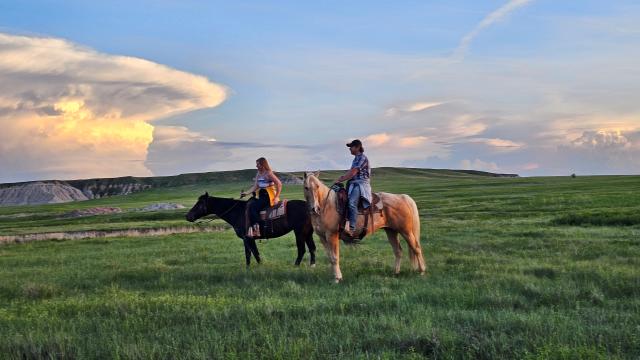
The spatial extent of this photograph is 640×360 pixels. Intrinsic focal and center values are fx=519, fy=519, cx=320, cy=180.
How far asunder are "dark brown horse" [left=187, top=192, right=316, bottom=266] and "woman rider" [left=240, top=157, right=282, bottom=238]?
41cm

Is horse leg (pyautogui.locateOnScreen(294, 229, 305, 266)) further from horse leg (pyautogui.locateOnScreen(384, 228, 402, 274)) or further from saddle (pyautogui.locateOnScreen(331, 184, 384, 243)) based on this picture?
horse leg (pyautogui.locateOnScreen(384, 228, 402, 274))

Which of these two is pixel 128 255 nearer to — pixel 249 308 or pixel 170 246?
pixel 170 246

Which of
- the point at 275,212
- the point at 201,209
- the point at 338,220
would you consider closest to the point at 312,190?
the point at 338,220

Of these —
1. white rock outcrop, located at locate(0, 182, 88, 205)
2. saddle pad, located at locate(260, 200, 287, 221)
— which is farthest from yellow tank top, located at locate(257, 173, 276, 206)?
white rock outcrop, located at locate(0, 182, 88, 205)

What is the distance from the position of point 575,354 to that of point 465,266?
766 cm

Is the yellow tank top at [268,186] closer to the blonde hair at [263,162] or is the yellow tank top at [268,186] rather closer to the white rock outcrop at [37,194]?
the blonde hair at [263,162]

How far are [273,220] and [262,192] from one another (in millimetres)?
975

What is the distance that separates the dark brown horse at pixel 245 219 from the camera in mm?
15953

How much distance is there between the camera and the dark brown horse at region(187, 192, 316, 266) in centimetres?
1595

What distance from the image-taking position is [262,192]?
16.3m

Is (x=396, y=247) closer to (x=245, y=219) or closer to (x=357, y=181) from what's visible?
(x=357, y=181)

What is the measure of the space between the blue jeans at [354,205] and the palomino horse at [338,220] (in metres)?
0.36

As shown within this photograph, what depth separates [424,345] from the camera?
659 cm

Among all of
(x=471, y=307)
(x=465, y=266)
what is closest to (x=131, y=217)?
(x=465, y=266)
